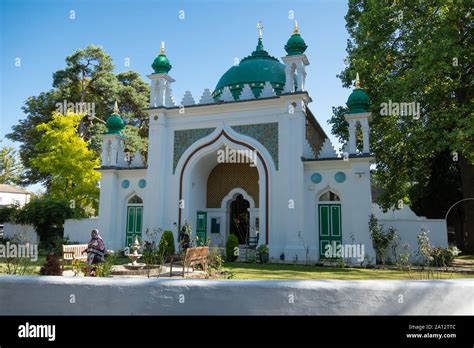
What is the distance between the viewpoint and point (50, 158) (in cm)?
2242

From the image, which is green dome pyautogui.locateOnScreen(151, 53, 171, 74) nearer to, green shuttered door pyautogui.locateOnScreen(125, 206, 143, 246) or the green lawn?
green shuttered door pyautogui.locateOnScreen(125, 206, 143, 246)

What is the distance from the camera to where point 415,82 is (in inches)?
554

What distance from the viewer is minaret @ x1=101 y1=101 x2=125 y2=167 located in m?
18.6

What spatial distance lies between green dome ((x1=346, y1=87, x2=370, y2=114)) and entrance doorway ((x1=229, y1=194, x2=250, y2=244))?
654cm

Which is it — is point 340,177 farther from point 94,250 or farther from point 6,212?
point 6,212

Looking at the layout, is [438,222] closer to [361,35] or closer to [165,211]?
[361,35]

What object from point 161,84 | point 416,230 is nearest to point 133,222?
point 161,84

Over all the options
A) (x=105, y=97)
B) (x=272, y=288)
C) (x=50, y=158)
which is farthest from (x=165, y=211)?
(x=105, y=97)

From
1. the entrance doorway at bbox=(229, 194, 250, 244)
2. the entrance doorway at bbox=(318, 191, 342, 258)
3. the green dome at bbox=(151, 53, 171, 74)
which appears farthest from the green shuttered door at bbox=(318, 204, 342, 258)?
the green dome at bbox=(151, 53, 171, 74)

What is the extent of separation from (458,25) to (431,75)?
2.60 metres

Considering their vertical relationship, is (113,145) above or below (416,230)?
above

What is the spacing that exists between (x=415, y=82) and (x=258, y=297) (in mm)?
11741

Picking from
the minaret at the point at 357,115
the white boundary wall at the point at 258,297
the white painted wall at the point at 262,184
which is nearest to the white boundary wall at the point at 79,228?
the white painted wall at the point at 262,184

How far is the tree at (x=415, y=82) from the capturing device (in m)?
13.7
